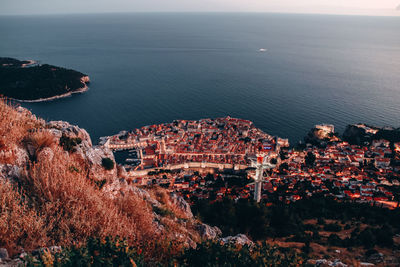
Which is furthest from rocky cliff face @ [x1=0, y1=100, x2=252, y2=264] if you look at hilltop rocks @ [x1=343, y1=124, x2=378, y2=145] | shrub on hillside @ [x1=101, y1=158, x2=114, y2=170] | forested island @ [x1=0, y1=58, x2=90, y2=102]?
forested island @ [x1=0, y1=58, x2=90, y2=102]

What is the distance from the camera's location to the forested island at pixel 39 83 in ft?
126

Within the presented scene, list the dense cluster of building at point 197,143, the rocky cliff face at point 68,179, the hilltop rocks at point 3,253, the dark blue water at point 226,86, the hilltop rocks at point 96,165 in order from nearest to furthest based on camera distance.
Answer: the hilltop rocks at point 3,253, the rocky cliff face at point 68,179, the hilltop rocks at point 96,165, the dense cluster of building at point 197,143, the dark blue water at point 226,86

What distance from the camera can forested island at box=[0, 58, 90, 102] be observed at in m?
38.4

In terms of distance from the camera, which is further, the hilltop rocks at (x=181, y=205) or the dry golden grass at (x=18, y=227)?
the hilltop rocks at (x=181, y=205)

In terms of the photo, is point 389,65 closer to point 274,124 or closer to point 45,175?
point 274,124

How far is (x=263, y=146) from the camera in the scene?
93.0 ft

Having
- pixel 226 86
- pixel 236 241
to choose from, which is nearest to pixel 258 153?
pixel 236 241

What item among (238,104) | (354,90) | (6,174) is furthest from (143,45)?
(6,174)

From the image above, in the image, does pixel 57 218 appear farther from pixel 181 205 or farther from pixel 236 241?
pixel 181 205

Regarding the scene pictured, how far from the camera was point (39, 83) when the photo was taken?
40.3 meters

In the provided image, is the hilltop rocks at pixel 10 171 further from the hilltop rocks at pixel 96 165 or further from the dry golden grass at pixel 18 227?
the hilltop rocks at pixel 96 165

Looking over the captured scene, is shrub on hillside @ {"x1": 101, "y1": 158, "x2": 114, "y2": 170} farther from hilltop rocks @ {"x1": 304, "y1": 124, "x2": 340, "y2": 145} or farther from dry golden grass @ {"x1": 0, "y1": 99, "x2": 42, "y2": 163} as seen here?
hilltop rocks @ {"x1": 304, "y1": 124, "x2": 340, "y2": 145}

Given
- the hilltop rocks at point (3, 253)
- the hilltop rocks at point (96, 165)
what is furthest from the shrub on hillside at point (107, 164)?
the hilltop rocks at point (3, 253)

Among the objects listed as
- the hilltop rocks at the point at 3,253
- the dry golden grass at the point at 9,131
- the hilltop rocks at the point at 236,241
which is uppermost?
the dry golden grass at the point at 9,131
